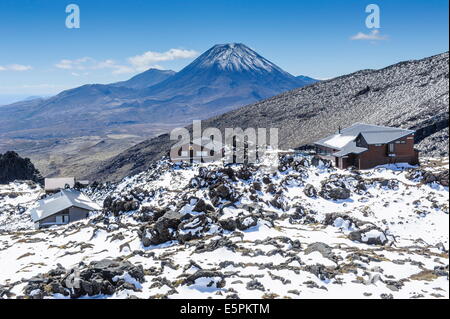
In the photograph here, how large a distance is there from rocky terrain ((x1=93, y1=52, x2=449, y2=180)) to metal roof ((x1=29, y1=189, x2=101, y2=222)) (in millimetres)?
42439

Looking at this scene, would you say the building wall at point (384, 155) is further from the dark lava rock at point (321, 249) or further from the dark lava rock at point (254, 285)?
the dark lava rock at point (254, 285)

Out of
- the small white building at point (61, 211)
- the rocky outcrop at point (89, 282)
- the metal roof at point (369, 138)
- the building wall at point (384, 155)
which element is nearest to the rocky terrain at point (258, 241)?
the rocky outcrop at point (89, 282)

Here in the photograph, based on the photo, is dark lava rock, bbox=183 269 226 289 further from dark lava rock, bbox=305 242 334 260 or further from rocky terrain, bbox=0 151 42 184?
rocky terrain, bbox=0 151 42 184

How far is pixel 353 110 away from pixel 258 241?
73784 millimetres

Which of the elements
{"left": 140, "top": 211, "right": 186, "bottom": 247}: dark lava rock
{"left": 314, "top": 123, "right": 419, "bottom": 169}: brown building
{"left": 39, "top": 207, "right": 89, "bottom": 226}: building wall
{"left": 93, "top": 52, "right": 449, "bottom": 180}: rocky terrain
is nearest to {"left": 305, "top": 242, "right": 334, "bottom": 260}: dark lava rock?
{"left": 140, "top": 211, "right": 186, "bottom": 247}: dark lava rock

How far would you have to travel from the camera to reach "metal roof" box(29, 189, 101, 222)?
43.3 metres

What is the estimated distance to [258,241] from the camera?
21141 mm

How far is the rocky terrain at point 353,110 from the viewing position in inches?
2472

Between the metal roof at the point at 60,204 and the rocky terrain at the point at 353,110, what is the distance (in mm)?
42439

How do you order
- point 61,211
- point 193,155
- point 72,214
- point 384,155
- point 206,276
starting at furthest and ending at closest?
1. point 193,155
2. point 72,214
3. point 61,211
4. point 384,155
5. point 206,276

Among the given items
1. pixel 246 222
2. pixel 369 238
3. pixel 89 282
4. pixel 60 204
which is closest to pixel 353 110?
pixel 60 204

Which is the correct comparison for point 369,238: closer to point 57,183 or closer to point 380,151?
point 380,151

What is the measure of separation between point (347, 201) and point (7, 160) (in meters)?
74.1
